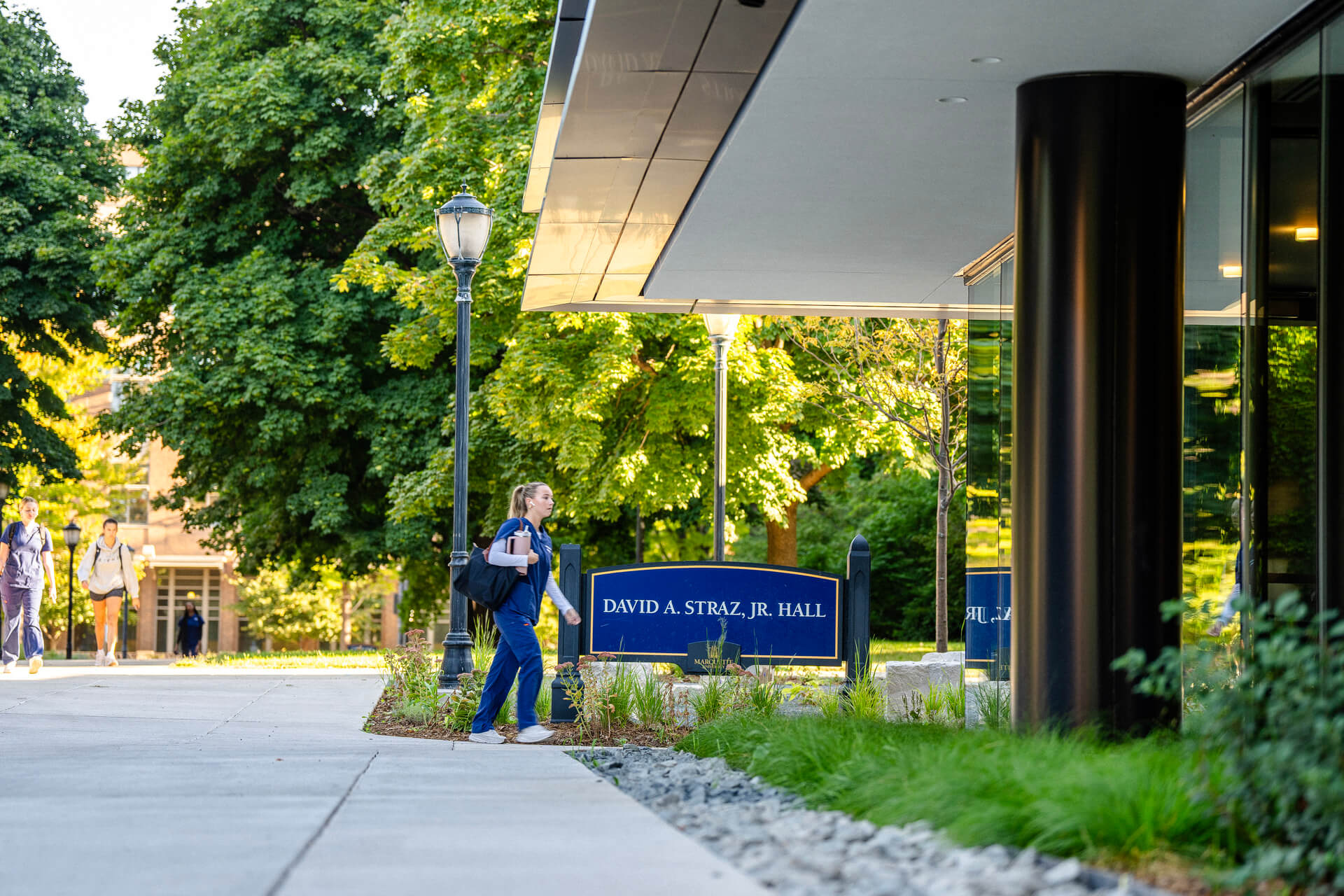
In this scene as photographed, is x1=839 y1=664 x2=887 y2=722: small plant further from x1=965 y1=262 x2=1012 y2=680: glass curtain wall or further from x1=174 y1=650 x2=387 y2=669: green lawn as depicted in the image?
x1=174 y1=650 x2=387 y2=669: green lawn

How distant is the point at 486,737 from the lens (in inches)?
360

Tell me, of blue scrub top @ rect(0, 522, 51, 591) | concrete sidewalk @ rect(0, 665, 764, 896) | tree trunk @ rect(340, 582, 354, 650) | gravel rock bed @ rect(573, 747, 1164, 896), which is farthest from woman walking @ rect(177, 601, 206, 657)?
gravel rock bed @ rect(573, 747, 1164, 896)

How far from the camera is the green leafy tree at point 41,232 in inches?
1040

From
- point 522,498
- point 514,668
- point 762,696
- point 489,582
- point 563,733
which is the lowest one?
point 563,733

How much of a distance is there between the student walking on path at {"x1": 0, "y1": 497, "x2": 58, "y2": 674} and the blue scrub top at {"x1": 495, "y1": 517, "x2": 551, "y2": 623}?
7779 millimetres

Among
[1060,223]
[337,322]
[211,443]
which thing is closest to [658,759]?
[1060,223]

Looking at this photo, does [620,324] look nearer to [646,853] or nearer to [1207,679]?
[1207,679]

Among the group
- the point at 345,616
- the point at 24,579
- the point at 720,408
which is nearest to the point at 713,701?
the point at 720,408

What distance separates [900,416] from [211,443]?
1313cm

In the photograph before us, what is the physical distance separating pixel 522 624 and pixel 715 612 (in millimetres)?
2181

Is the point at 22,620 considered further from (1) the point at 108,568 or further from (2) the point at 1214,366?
(2) the point at 1214,366

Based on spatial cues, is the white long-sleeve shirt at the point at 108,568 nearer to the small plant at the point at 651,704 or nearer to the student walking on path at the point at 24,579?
the student walking on path at the point at 24,579

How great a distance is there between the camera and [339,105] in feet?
79.9

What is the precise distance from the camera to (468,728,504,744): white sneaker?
359 inches
